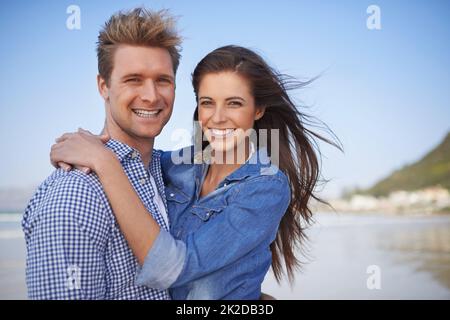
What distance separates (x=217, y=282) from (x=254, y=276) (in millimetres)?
240

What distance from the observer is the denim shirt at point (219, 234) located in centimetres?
218

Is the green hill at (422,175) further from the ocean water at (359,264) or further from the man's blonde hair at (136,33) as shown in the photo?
the man's blonde hair at (136,33)

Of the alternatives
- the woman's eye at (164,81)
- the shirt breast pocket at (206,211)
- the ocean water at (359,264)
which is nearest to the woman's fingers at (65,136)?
the woman's eye at (164,81)

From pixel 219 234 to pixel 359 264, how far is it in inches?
329

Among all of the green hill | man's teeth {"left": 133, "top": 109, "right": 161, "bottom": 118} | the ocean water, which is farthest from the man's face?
the green hill

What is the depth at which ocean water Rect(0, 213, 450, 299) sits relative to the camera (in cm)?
812

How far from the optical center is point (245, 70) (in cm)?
298

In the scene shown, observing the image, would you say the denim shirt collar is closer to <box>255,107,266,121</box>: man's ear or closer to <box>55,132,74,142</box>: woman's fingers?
<box>255,107,266,121</box>: man's ear

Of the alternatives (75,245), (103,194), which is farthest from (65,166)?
(75,245)

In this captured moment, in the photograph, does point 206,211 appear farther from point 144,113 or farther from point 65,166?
point 65,166

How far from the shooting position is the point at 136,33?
2625mm

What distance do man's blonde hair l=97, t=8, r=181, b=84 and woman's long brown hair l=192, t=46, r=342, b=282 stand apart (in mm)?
343
